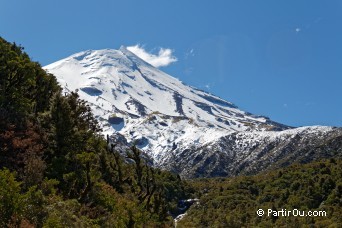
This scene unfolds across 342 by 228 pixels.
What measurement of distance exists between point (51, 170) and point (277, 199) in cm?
10094

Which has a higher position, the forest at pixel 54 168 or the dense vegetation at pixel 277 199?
the dense vegetation at pixel 277 199

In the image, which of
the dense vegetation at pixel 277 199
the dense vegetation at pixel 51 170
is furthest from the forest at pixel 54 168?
the dense vegetation at pixel 277 199

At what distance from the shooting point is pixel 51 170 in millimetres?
37406

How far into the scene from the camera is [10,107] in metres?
45.3

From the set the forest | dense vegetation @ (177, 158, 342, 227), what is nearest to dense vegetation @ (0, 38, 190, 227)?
the forest

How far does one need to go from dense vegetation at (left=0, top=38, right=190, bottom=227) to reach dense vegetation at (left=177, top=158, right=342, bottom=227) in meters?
57.3

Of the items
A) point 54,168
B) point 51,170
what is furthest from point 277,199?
point 51,170

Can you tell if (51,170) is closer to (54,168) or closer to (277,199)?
(54,168)

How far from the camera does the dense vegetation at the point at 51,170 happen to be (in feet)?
75.7

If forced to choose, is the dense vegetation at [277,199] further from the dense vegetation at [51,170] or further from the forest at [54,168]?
the dense vegetation at [51,170]

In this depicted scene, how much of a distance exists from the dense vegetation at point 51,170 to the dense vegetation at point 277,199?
188ft

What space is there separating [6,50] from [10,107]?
6648 millimetres

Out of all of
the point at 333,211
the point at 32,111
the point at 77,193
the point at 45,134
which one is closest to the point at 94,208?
the point at 77,193

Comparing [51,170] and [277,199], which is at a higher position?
[277,199]
